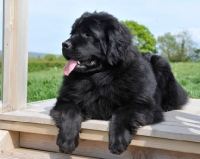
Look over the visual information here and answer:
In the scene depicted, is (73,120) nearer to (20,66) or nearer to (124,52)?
(124,52)

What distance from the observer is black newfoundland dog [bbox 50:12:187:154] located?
2301 millimetres

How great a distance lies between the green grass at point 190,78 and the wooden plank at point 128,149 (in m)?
2.83

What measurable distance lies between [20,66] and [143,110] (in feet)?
4.02

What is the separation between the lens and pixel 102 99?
2.44 metres

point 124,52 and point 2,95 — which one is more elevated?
point 124,52

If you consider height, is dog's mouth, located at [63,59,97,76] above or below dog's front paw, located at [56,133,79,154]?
above

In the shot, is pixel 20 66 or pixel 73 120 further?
pixel 20 66

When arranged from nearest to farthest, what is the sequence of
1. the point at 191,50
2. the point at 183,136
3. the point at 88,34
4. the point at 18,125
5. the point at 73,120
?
the point at 183,136 < the point at 73,120 < the point at 88,34 < the point at 18,125 < the point at 191,50

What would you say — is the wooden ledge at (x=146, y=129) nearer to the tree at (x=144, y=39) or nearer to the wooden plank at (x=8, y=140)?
the wooden plank at (x=8, y=140)

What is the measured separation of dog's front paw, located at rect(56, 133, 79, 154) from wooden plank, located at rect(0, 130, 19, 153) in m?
0.67

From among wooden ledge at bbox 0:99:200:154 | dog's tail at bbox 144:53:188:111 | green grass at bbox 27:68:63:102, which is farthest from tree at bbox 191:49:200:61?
wooden ledge at bbox 0:99:200:154

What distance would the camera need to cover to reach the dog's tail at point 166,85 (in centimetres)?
321

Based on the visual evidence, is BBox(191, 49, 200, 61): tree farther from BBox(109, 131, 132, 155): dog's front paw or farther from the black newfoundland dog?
BBox(109, 131, 132, 155): dog's front paw

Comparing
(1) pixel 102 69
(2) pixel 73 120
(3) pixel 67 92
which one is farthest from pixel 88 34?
(2) pixel 73 120
